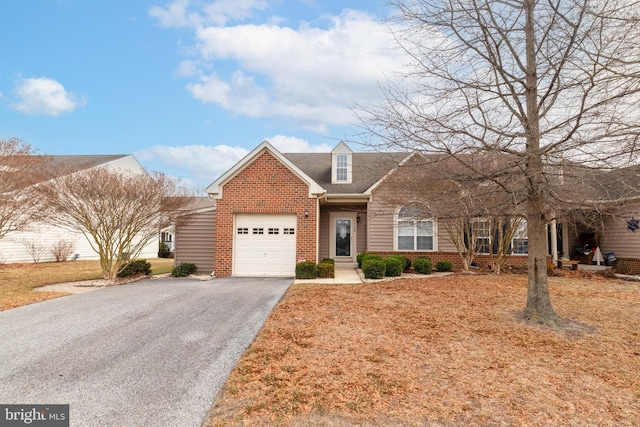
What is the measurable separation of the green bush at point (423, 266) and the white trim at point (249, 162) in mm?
4755

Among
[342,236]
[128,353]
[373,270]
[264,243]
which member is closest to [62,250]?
[264,243]

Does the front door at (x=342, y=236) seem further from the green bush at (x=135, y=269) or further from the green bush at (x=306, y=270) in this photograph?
the green bush at (x=135, y=269)

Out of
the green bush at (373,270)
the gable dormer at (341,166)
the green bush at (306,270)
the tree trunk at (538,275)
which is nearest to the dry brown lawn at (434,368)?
the tree trunk at (538,275)

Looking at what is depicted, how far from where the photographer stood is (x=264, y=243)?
12227mm

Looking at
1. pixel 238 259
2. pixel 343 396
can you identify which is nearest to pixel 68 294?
pixel 238 259

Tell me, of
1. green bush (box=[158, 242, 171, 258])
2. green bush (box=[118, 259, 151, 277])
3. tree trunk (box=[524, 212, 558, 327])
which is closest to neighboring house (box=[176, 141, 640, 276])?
green bush (box=[118, 259, 151, 277])

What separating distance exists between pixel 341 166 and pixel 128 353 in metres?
12.9

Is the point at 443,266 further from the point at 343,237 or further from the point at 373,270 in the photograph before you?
the point at 343,237

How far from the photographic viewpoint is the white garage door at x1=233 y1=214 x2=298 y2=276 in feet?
39.9

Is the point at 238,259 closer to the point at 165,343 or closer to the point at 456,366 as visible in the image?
the point at 165,343

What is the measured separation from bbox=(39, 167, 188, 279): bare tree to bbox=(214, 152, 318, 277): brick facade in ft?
5.90

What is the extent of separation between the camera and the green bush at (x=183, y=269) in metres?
12.4

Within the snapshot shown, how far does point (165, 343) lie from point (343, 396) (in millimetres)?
3001

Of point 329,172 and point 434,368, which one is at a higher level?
point 329,172
